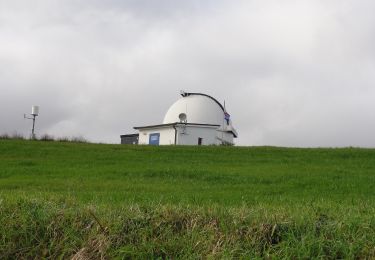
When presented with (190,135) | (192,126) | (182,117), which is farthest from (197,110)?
(190,135)

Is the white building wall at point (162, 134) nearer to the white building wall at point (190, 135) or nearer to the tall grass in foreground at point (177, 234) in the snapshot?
the white building wall at point (190, 135)

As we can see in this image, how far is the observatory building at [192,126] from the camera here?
150ft

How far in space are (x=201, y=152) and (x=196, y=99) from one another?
27.0 metres

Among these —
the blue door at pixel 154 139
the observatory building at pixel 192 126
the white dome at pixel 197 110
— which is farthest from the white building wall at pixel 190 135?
the white dome at pixel 197 110

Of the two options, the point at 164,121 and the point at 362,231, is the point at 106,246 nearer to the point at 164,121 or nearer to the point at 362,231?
the point at 362,231

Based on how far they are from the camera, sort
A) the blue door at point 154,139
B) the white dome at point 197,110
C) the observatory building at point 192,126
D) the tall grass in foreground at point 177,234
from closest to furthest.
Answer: the tall grass in foreground at point 177,234
the observatory building at point 192,126
the blue door at point 154,139
the white dome at point 197,110

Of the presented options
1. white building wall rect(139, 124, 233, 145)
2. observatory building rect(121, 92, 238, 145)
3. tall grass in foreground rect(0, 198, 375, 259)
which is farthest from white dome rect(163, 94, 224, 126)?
tall grass in foreground rect(0, 198, 375, 259)

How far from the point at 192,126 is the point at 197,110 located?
3417mm

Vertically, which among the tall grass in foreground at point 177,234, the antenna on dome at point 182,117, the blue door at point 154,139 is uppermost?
the antenna on dome at point 182,117

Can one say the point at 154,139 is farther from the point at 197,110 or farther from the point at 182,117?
the point at 197,110

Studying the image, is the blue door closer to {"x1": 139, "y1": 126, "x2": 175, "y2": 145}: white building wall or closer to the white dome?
{"x1": 139, "y1": 126, "x2": 175, "y2": 145}: white building wall

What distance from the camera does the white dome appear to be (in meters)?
48.4

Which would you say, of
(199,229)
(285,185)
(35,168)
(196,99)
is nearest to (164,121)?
(196,99)

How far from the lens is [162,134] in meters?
46.9
